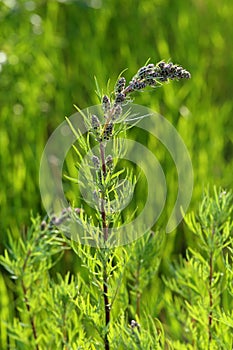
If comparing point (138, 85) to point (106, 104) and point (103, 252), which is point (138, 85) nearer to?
point (106, 104)

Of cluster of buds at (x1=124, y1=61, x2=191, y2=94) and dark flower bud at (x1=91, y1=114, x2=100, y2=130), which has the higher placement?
cluster of buds at (x1=124, y1=61, x2=191, y2=94)

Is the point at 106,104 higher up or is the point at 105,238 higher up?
the point at 106,104

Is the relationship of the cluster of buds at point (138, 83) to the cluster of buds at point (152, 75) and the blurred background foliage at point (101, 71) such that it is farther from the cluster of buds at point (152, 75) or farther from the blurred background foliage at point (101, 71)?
the blurred background foliage at point (101, 71)

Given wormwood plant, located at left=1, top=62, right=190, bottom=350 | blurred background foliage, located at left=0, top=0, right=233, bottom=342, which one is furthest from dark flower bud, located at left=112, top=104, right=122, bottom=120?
blurred background foliage, located at left=0, top=0, right=233, bottom=342

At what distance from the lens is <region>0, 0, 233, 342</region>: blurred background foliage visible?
5.90ft

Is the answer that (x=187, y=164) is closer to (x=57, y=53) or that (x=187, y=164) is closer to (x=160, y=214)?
(x=160, y=214)

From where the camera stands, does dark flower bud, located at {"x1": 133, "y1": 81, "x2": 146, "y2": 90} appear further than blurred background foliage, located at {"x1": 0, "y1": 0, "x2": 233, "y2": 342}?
No

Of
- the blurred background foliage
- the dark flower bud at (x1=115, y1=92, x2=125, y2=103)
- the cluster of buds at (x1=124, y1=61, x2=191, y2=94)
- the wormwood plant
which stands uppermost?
the blurred background foliage

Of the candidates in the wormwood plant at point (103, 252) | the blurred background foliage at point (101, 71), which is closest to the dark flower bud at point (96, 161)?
the wormwood plant at point (103, 252)

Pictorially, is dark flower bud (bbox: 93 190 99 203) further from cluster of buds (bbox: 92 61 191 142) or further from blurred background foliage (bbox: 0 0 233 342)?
blurred background foliage (bbox: 0 0 233 342)

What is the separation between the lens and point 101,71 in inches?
80.4

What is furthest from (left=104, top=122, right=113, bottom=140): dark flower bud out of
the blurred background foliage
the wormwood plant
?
the blurred background foliage

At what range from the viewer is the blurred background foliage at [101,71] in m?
1.80

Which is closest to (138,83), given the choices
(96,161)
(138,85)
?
(138,85)
